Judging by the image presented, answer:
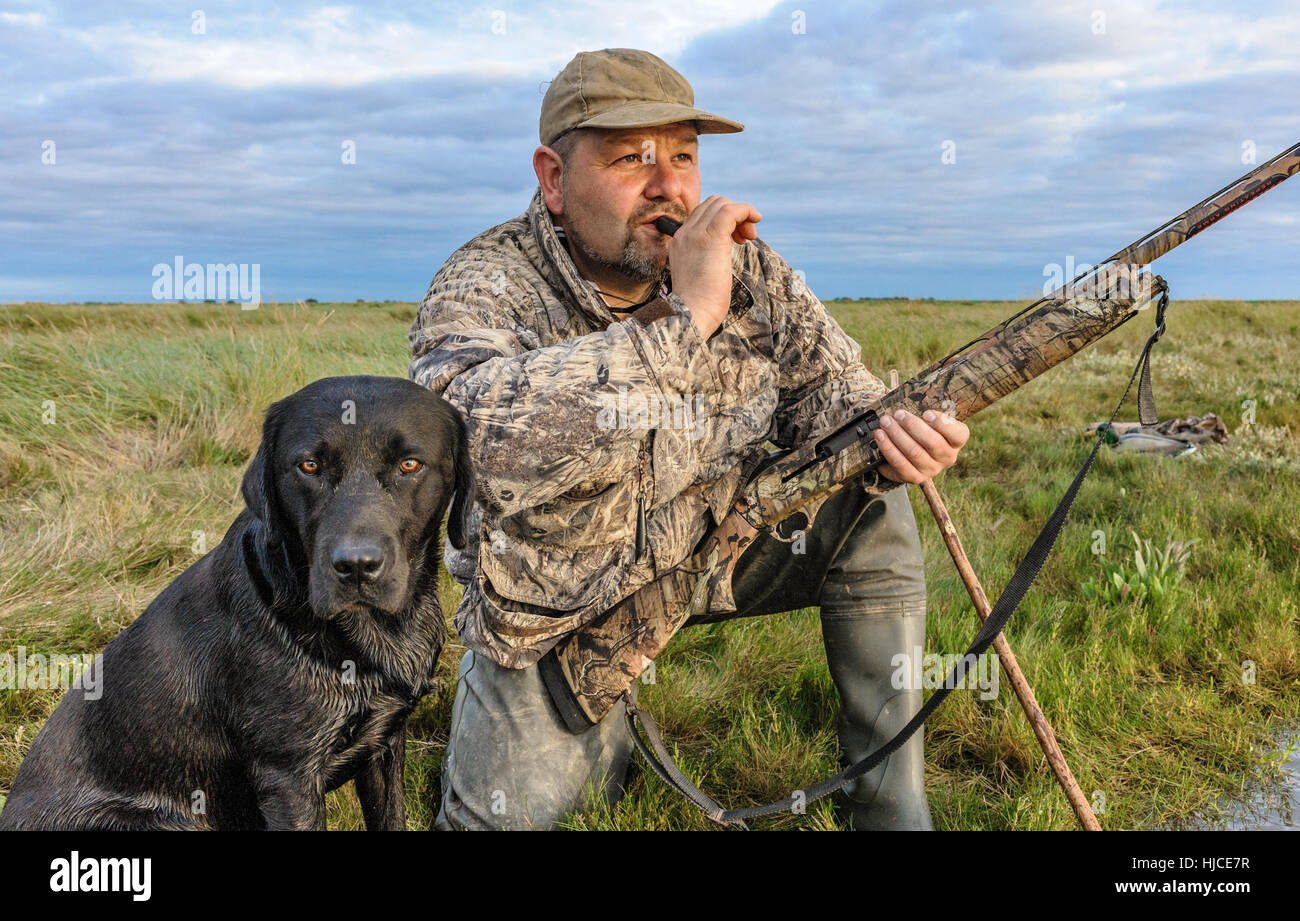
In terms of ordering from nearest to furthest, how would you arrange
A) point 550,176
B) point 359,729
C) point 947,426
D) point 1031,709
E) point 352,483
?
point 352,483, point 359,729, point 947,426, point 1031,709, point 550,176

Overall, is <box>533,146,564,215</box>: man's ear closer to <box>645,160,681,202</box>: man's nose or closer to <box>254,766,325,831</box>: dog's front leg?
<box>645,160,681,202</box>: man's nose

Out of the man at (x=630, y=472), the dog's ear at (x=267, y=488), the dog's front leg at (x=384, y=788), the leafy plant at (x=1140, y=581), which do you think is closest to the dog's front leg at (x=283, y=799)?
the dog's front leg at (x=384, y=788)

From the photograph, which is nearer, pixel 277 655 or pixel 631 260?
pixel 277 655

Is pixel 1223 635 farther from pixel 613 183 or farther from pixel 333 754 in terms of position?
pixel 333 754

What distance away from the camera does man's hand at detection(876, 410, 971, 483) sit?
2.99 meters

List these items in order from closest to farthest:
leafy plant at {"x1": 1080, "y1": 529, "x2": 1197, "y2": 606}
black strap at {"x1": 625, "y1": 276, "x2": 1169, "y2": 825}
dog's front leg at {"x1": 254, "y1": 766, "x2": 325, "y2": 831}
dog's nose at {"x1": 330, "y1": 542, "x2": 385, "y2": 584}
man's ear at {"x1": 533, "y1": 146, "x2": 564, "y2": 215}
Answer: dog's nose at {"x1": 330, "y1": 542, "x2": 385, "y2": 584}
dog's front leg at {"x1": 254, "y1": 766, "x2": 325, "y2": 831}
black strap at {"x1": 625, "y1": 276, "x2": 1169, "y2": 825}
man's ear at {"x1": 533, "y1": 146, "x2": 564, "y2": 215}
leafy plant at {"x1": 1080, "y1": 529, "x2": 1197, "y2": 606}

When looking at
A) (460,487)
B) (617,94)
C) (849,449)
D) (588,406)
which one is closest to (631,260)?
(617,94)

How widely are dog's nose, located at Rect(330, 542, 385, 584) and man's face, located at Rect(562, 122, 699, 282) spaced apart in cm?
173

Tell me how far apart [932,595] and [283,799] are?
361cm

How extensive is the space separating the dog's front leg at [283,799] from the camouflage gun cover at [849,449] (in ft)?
4.03

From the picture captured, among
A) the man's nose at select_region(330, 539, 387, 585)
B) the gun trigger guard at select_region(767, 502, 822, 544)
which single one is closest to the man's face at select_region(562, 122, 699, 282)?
the gun trigger guard at select_region(767, 502, 822, 544)

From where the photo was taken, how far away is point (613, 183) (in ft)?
11.6

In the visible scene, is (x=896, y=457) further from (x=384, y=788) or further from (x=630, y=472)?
(x=384, y=788)

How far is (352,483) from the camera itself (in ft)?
7.94
